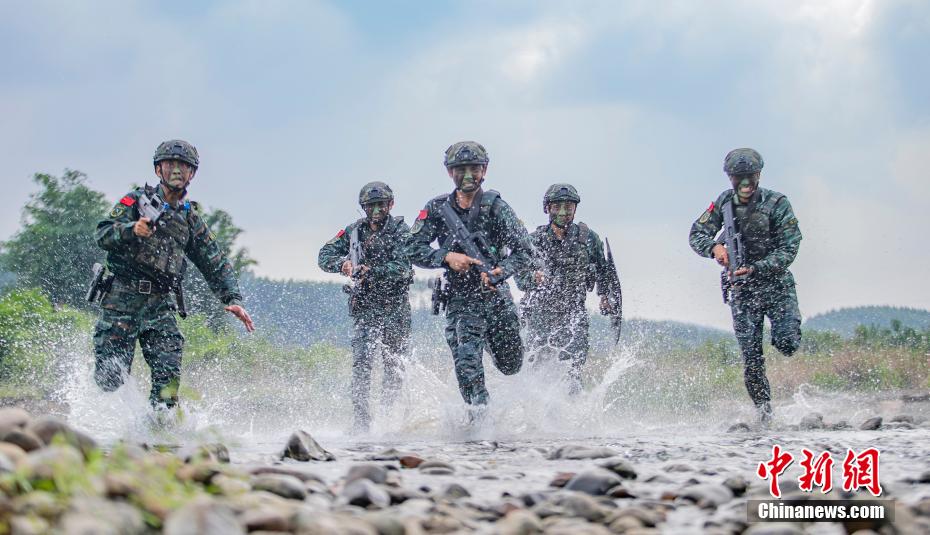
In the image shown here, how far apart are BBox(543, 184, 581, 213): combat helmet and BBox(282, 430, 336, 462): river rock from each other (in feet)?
18.7

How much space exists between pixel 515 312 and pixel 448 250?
2.46 ft

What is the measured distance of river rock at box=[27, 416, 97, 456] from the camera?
3.55 metres

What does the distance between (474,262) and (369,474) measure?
4.40 metres

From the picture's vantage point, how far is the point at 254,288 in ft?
244

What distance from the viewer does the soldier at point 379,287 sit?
10094mm

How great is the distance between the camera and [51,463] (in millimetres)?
2865

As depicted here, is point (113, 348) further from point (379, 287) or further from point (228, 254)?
point (228, 254)

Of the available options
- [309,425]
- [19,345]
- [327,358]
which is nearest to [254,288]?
[327,358]

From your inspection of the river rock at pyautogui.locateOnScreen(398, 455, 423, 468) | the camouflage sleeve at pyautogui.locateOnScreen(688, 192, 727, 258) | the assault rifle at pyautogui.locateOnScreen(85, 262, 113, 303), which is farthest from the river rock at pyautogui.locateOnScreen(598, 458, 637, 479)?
the camouflage sleeve at pyautogui.locateOnScreen(688, 192, 727, 258)

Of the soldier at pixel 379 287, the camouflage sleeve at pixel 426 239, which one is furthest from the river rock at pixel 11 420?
the soldier at pixel 379 287

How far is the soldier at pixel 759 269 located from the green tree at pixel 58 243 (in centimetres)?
2038

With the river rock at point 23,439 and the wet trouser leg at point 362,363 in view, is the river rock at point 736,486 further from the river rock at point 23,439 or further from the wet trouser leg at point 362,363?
the wet trouser leg at point 362,363

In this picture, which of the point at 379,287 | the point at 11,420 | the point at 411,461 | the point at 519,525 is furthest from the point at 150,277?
the point at 519,525

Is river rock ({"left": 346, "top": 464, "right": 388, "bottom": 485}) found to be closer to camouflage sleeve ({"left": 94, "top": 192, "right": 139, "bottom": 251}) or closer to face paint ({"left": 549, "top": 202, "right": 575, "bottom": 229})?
camouflage sleeve ({"left": 94, "top": 192, "right": 139, "bottom": 251})
